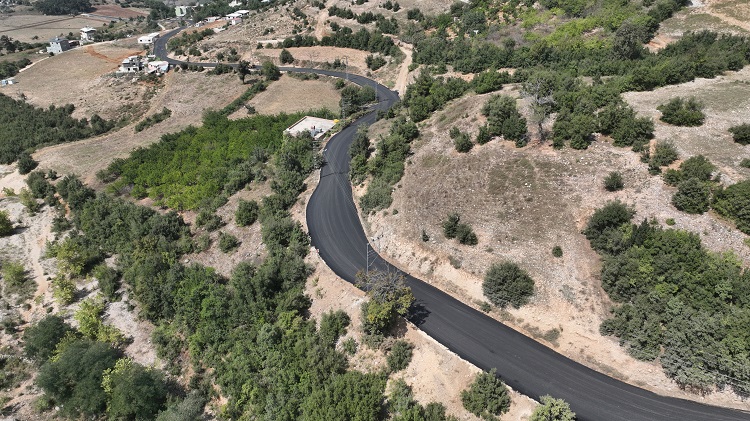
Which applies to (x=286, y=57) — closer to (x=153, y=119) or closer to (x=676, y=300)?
(x=153, y=119)

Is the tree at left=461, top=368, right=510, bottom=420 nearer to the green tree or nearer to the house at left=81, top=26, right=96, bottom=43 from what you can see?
the green tree

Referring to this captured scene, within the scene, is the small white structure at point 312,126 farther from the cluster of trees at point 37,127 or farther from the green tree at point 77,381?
the cluster of trees at point 37,127

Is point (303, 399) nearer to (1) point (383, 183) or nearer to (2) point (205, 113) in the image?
(1) point (383, 183)

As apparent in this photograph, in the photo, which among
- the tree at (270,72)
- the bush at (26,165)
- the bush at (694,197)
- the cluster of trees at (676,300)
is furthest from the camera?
the tree at (270,72)

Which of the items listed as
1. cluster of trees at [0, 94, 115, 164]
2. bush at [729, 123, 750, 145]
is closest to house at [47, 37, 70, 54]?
cluster of trees at [0, 94, 115, 164]

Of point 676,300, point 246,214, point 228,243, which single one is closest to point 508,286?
point 676,300

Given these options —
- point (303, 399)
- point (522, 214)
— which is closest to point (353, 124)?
point (522, 214)

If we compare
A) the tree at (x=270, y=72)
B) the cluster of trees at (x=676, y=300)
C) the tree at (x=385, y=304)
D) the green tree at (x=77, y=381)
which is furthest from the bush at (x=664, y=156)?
the tree at (x=270, y=72)
